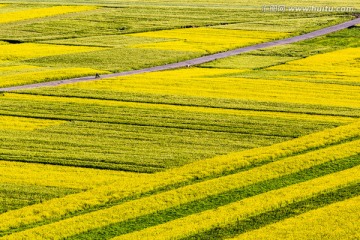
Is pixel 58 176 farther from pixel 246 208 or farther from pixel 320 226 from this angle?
pixel 320 226

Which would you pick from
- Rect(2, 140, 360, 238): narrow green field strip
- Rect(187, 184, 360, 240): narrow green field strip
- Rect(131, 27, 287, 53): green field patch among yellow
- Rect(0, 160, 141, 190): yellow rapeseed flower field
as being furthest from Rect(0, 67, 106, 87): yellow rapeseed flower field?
Rect(187, 184, 360, 240): narrow green field strip

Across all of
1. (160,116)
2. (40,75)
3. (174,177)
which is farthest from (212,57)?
(174,177)

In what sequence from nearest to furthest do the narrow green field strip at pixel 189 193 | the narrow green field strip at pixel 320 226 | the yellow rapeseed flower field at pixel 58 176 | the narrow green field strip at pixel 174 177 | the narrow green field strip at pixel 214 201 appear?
the narrow green field strip at pixel 320 226, the narrow green field strip at pixel 214 201, the narrow green field strip at pixel 189 193, the narrow green field strip at pixel 174 177, the yellow rapeseed flower field at pixel 58 176

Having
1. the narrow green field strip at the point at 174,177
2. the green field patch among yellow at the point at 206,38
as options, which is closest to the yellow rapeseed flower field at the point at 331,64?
the green field patch among yellow at the point at 206,38

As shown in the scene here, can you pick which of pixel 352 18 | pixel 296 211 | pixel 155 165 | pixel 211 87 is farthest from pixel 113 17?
pixel 296 211

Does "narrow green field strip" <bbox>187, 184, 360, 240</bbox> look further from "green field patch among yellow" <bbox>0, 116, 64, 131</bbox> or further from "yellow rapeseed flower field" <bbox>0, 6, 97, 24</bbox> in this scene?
"yellow rapeseed flower field" <bbox>0, 6, 97, 24</bbox>

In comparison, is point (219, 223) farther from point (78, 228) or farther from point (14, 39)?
point (14, 39)

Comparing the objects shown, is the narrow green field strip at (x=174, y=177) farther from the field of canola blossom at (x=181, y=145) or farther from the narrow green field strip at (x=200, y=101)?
the narrow green field strip at (x=200, y=101)
